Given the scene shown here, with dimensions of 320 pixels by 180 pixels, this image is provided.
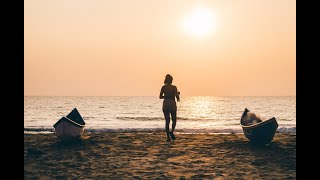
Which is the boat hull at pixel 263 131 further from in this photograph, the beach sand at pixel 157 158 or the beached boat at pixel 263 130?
the beach sand at pixel 157 158

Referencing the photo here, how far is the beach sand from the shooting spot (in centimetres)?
965

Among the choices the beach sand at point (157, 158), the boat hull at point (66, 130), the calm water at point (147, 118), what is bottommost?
the calm water at point (147, 118)

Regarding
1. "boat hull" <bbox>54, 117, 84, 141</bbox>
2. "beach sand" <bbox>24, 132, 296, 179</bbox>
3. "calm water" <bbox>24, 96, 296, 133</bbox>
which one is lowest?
"calm water" <bbox>24, 96, 296, 133</bbox>

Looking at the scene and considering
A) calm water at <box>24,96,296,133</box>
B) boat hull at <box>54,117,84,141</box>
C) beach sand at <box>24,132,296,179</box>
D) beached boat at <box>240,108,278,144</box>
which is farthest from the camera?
Result: calm water at <box>24,96,296,133</box>

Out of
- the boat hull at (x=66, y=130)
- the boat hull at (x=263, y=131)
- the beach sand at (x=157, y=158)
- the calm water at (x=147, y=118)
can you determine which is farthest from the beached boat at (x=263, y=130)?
the calm water at (x=147, y=118)

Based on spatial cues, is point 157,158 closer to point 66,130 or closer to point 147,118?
point 66,130

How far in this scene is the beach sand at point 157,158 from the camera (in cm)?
965

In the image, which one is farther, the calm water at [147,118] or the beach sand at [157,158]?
the calm water at [147,118]

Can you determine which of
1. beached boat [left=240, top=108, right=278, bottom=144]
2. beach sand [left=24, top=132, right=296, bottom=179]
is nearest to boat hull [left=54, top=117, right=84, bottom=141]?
beach sand [left=24, top=132, right=296, bottom=179]

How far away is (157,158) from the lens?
1170cm

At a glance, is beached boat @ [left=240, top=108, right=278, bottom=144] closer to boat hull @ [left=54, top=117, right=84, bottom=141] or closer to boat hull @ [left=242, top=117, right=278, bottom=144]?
boat hull @ [left=242, top=117, right=278, bottom=144]
